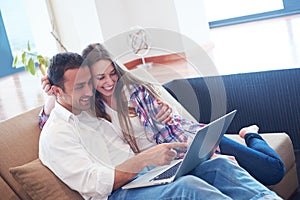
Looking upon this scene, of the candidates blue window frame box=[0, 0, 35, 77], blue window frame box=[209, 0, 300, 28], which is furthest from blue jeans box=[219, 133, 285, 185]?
blue window frame box=[0, 0, 35, 77]

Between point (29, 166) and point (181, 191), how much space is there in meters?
0.54

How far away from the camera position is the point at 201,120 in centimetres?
265

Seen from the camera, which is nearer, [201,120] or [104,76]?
[104,76]

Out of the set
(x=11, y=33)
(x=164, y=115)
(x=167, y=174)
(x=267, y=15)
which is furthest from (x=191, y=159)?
(x=11, y=33)

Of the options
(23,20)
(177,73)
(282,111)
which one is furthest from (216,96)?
(23,20)

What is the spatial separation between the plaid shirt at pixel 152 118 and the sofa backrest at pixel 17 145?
424mm

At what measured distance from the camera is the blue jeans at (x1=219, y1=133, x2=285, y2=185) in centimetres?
189

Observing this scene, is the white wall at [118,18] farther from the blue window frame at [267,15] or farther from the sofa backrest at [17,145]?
the sofa backrest at [17,145]

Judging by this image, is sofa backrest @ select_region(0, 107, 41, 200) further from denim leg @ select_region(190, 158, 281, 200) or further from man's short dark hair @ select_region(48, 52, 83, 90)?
denim leg @ select_region(190, 158, 281, 200)

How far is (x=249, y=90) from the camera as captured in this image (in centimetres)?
253

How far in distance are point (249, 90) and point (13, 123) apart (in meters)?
1.16

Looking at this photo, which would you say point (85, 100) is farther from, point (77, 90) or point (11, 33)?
point (11, 33)

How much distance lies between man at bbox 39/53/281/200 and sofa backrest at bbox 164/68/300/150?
2.45ft

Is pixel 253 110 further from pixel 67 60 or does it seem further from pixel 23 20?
pixel 23 20
